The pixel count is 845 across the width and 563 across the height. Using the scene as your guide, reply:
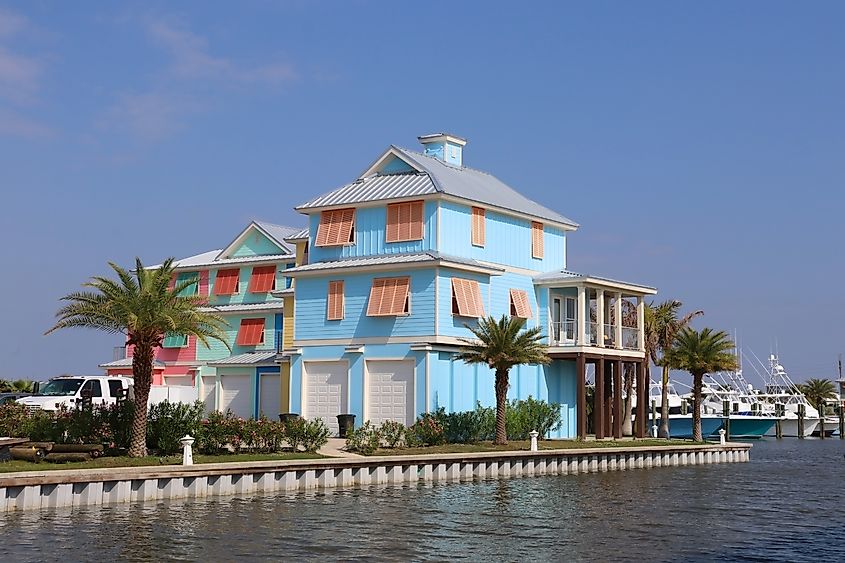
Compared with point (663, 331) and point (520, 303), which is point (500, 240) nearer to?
point (520, 303)

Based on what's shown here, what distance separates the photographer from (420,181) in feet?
164

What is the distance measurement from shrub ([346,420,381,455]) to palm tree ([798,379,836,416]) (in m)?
87.8

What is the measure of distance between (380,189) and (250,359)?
12.9 meters

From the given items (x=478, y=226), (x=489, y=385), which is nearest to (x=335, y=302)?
(x=478, y=226)

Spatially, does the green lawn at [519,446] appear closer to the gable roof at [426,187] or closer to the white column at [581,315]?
the white column at [581,315]

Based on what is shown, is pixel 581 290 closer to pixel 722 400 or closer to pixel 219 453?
pixel 219 453

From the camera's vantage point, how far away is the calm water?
23.9 metres

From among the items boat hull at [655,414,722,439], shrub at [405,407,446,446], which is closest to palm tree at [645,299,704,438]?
boat hull at [655,414,722,439]

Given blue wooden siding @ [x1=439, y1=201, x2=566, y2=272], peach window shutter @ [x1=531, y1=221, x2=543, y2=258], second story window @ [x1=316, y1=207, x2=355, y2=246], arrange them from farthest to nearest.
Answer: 1. peach window shutter @ [x1=531, y1=221, x2=543, y2=258]
2. second story window @ [x1=316, y1=207, x2=355, y2=246]
3. blue wooden siding @ [x1=439, y1=201, x2=566, y2=272]

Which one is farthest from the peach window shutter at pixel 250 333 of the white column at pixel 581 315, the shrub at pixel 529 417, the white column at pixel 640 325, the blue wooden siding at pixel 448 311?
the white column at pixel 640 325

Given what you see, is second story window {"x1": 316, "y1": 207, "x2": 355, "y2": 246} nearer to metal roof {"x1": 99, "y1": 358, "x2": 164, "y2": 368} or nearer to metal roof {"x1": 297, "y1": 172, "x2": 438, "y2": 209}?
metal roof {"x1": 297, "y1": 172, "x2": 438, "y2": 209}

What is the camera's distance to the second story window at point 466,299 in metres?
47.8

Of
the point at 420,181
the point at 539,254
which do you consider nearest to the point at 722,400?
the point at 539,254

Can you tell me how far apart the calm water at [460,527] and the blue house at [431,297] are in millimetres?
10022
